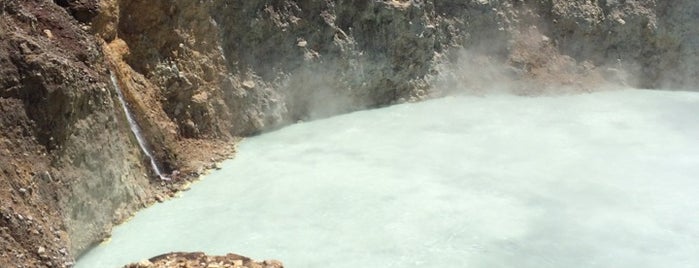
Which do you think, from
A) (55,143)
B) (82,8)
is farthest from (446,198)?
(82,8)

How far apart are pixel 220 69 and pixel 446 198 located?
4.51m

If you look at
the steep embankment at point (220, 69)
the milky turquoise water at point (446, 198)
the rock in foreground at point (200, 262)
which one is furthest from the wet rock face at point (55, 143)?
the rock in foreground at point (200, 262)

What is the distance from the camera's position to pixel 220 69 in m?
11.4

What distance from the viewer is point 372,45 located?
13852 millimetres

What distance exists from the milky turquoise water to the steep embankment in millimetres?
603

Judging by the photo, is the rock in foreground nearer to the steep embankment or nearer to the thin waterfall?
the steep embankment

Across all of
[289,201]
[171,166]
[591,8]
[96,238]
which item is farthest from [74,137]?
[591,8]

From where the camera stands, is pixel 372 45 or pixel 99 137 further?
pixel 372 45

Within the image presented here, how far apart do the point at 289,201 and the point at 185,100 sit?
2877mm

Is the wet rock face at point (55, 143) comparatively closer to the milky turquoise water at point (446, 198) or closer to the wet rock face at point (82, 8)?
the wet rock face at point (82, 8)

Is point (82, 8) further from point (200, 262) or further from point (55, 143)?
point (200, 262)

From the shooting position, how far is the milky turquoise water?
7621mm

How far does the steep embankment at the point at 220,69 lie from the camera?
739 centimetres

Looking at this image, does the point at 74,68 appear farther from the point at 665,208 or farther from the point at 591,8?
the point at 591,8
